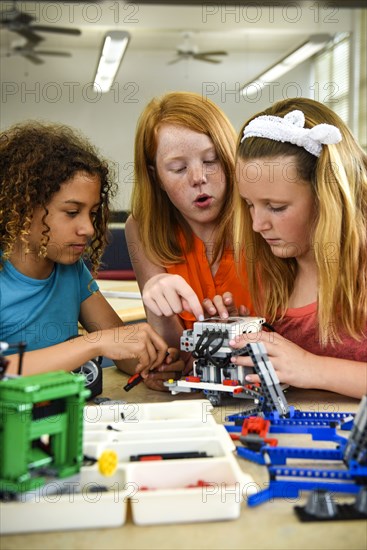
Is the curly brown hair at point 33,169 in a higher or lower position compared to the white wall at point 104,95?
lower

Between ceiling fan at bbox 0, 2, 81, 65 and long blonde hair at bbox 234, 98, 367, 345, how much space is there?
19.1 ft

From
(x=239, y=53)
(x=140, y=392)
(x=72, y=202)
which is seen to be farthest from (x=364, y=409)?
(x=239, y=53)

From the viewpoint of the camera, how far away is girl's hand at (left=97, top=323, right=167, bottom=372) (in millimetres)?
1487

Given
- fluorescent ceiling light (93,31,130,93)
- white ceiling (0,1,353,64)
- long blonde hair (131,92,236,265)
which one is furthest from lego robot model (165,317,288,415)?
white ceiling (0,1,353,64)

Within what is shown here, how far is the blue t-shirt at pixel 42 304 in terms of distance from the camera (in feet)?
5.51

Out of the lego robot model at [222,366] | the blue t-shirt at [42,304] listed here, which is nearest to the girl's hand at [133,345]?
the lego robot model at [222,366]

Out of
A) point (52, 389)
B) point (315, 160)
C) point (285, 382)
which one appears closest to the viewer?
point (52, 389)

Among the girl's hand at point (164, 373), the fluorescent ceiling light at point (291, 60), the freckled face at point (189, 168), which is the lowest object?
the girl's hand at point (164, 373)

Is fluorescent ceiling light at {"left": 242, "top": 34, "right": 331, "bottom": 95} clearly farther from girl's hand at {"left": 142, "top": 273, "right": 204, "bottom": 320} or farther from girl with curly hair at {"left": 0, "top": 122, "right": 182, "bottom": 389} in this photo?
girl's hand at {"left": 142, "top": 273, "right": 204, "bottom": 320}

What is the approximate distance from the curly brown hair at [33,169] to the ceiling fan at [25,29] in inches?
215

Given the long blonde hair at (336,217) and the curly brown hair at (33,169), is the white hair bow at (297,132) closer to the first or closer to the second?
the long blonde hair at (336,217)

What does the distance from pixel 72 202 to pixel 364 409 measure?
103cm

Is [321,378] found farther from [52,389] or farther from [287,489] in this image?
[52,389]

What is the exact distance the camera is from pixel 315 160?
1.52m
